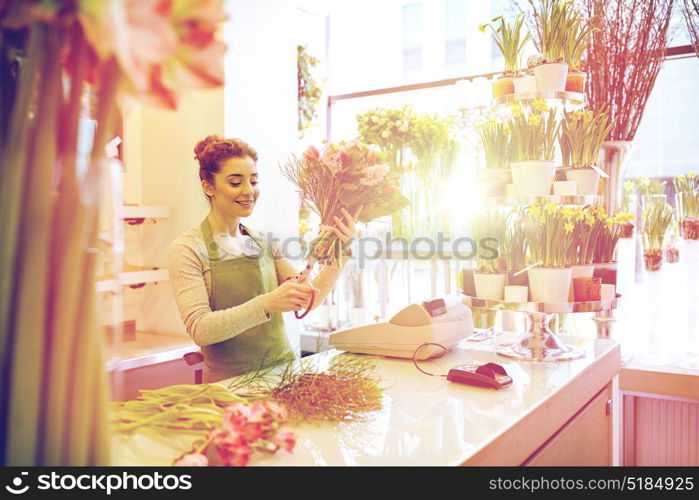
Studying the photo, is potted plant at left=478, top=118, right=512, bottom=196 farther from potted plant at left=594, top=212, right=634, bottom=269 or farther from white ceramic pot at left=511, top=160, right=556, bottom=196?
potted plant at left=594, top=212, right=634, bottom=269

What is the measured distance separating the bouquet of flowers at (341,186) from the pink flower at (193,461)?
80 centimetres

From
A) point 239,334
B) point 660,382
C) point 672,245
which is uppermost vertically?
point 672,245

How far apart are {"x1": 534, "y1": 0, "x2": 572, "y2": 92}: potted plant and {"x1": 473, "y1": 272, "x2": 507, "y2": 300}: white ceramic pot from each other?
638 millimetres

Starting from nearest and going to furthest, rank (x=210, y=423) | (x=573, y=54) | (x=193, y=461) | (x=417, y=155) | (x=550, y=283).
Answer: (x=193, y=461) → (x=210, y=423) → (x=550, y=283) → (x=573, y=54) → (x=417, y=155)

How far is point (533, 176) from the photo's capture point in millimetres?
1872

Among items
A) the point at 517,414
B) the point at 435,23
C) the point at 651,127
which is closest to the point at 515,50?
the point at 517,414

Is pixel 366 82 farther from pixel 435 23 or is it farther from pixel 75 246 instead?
pixel 75 246

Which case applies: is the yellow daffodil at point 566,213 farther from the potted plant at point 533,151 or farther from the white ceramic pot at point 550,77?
the white ceramic pot at point 550,77

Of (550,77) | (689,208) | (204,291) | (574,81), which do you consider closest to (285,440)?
(204,291)

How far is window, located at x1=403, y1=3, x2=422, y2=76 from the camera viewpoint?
14.0 ft

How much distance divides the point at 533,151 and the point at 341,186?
2.12ft

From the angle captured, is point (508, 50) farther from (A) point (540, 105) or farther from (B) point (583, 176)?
(B) point (583, 176)

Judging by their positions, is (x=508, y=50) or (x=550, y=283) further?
(x=508, y=50)

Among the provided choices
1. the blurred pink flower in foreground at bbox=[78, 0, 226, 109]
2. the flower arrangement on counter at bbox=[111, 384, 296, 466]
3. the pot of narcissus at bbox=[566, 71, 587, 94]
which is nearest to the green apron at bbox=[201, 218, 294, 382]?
the flower arrangement on counter at bbox=[111, 384, 296, 466]
